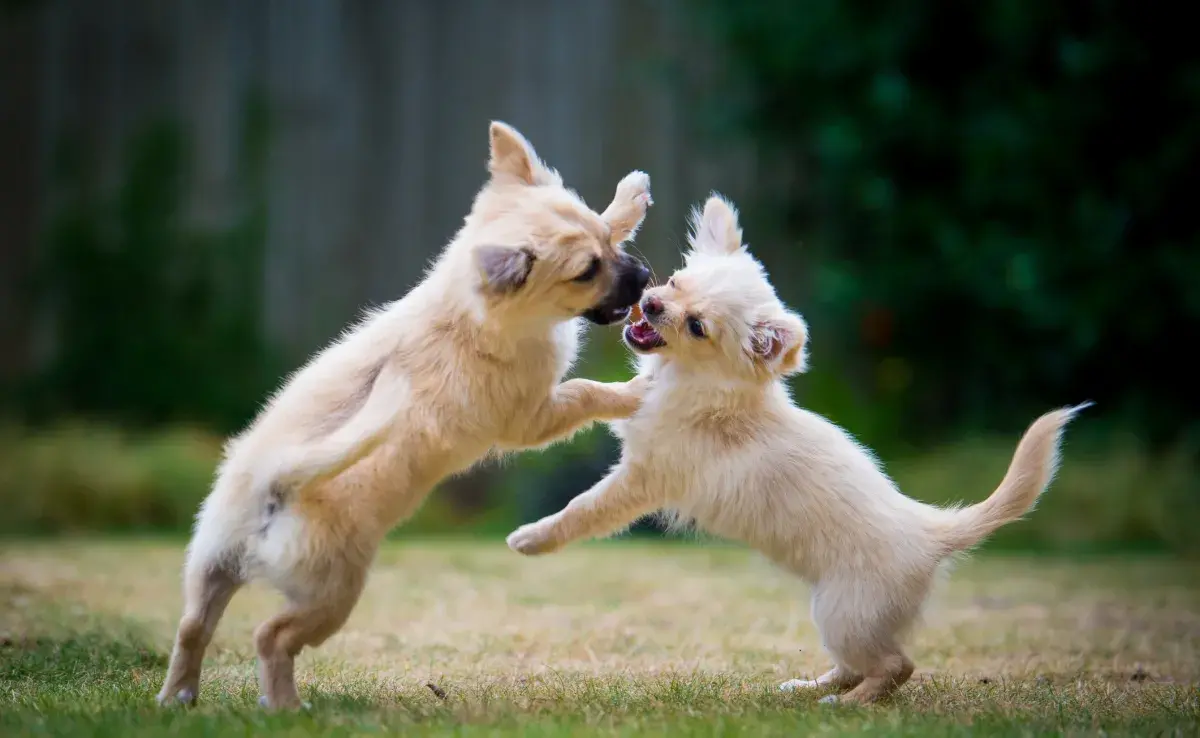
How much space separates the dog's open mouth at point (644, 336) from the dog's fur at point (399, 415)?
0.75ft

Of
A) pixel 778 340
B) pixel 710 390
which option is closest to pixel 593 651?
pixel 710 390

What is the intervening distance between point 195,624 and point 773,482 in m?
1.69

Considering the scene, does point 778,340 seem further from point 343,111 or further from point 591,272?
point 343,111

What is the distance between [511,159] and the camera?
3707 mm

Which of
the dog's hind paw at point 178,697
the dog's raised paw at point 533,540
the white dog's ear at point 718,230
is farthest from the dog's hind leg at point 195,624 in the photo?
the white dog's ear at point 718,230

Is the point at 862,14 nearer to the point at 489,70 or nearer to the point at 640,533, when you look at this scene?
the point at 489,70

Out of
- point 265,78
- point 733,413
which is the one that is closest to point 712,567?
point 733,413

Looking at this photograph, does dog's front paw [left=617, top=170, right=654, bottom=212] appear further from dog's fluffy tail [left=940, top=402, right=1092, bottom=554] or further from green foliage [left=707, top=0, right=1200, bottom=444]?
green foliage [left=707, top=0, right=1200, bottom=444]

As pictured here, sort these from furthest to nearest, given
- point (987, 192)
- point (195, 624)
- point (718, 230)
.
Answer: point (987, 192)
point (718, 230)
point (195, 624)

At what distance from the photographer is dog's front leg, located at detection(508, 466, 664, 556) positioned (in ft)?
12.4

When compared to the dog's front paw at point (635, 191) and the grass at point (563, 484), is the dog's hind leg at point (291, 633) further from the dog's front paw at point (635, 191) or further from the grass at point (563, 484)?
the grass at point (563, 484)

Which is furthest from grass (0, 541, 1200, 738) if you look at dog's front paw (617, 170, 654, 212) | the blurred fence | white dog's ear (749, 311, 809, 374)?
the blurred fence

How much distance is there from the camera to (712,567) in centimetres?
675

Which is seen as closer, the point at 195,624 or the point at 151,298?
the point at 195,624
